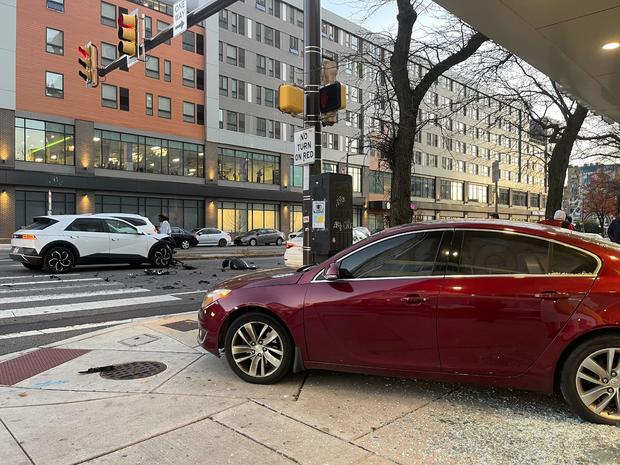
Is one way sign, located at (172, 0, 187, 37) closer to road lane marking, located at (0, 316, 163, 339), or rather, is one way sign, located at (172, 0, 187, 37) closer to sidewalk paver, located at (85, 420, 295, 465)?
road lane marking, located at (0, 316, 163, 339)

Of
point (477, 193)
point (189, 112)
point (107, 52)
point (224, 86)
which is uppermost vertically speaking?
point (107, 52)

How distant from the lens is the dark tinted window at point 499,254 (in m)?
4.05

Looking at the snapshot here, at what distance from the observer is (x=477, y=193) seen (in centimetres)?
8138

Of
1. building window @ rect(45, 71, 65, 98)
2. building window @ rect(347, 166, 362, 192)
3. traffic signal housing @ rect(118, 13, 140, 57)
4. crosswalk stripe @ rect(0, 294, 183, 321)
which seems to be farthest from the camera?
building window @ rect(347, 166, 362, 192)

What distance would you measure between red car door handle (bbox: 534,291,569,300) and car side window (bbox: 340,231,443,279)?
857mm

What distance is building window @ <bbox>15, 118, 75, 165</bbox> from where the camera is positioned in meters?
33.3

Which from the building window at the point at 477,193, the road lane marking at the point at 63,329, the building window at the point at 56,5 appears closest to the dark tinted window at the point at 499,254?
the road lane marking at the point at 63,329

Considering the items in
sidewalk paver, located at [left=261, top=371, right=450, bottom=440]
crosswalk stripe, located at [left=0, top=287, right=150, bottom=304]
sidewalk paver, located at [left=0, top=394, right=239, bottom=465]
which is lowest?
sidewalk paver, located at [left=0, top=394, right=239, bottom=465]

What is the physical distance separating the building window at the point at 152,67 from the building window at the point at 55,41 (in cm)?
649

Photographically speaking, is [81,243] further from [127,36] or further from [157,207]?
[157,207]

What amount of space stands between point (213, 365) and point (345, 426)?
2.00 meters

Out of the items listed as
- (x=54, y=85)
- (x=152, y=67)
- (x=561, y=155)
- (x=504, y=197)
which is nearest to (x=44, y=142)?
(x=54, y=85)

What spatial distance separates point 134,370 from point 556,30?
691 centimetres

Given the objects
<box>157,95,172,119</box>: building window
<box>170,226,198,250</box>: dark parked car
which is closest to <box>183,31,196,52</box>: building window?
<box>157,95,172,119</box>: building window
